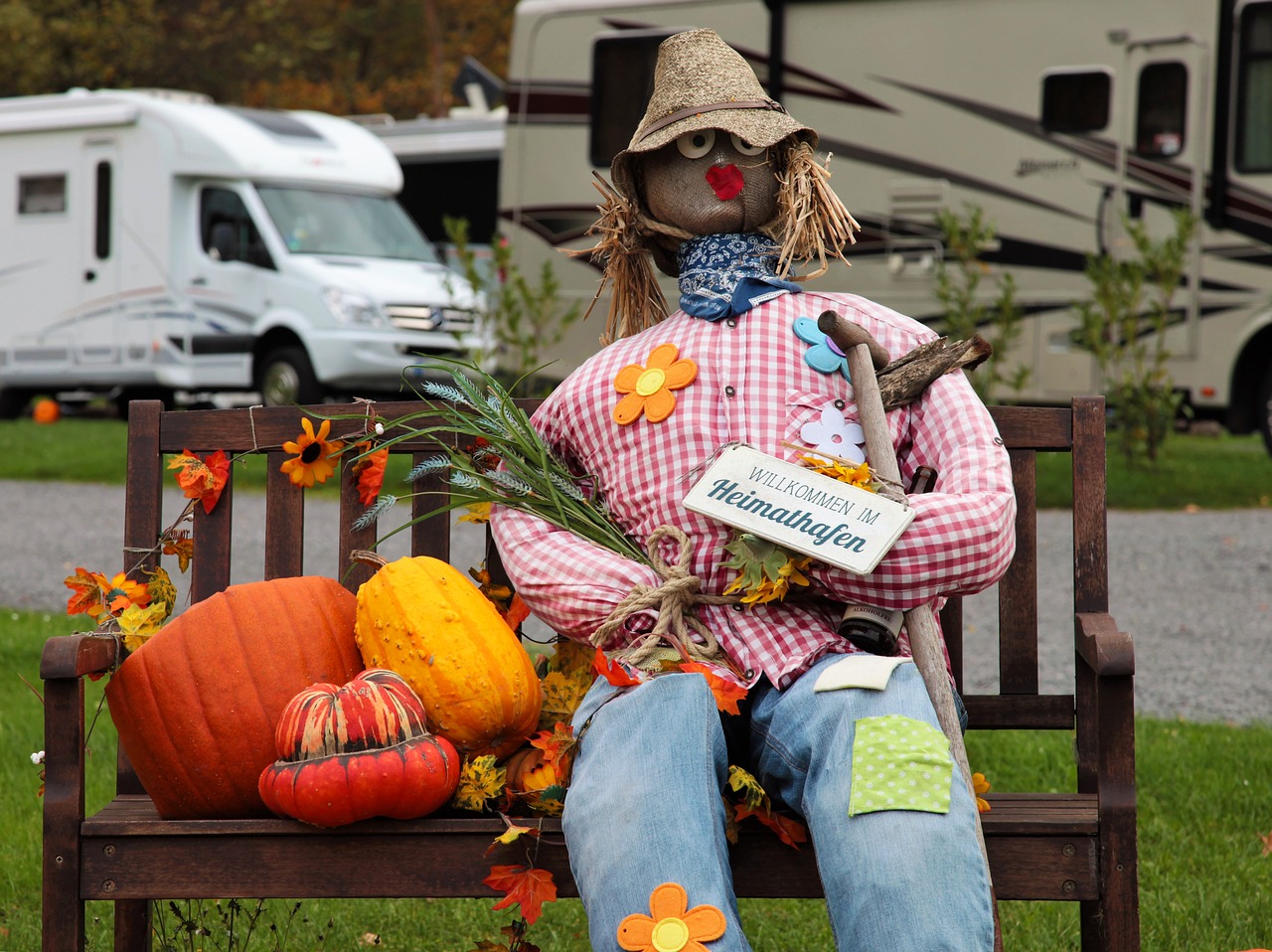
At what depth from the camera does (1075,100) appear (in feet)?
33.4

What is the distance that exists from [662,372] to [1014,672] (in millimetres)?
914

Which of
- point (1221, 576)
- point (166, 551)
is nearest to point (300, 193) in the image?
point (1221, 576)

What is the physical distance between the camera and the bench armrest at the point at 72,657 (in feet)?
7.81

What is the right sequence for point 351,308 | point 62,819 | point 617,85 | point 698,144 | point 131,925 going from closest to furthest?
point 62,819 < point 131,925 < point 698,144 < point 617,85 < point 351,308

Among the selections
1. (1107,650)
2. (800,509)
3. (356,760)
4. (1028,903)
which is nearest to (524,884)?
(356,760)

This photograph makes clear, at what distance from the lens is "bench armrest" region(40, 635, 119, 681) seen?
238cm

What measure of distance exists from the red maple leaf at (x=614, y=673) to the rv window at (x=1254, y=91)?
28.5 ft

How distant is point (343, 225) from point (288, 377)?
1537 millimetres

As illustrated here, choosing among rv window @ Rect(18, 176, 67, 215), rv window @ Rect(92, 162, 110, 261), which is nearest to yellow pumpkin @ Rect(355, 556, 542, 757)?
rv window @ Rect(92, 162, 110, 261)

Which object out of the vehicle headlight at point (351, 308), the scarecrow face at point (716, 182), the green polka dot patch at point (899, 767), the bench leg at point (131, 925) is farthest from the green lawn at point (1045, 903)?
the vehicle headlight at point (351, 308)

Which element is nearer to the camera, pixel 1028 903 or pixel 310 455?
pixel 310 455

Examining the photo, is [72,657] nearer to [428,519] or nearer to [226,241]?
[428,519]

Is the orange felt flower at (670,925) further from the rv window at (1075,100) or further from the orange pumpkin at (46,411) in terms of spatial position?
the orange pumpkin at (46,411)

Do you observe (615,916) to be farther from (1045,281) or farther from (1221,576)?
(1045,281)
